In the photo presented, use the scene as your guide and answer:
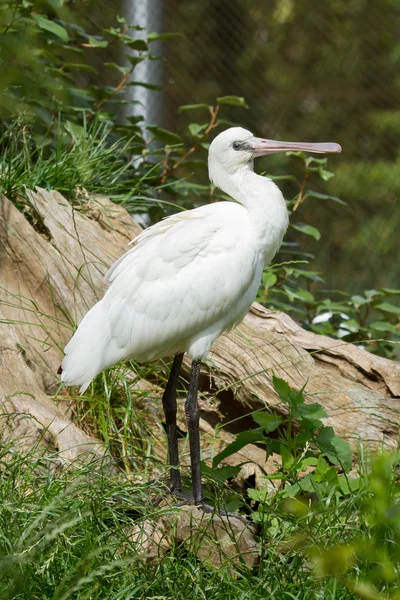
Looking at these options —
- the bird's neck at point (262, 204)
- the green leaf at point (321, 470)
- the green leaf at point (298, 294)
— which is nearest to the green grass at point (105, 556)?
the green leaf at point (321, 470)

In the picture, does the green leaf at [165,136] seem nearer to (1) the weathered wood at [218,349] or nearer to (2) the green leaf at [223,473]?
(1) the weathered wood at [218,349]

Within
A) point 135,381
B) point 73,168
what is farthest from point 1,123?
point 135,381

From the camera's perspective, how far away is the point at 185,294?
3197 mm

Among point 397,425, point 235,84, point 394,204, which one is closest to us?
point 397,425

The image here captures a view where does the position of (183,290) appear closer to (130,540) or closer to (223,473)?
(223,473)

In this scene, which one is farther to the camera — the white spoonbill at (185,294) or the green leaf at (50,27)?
the green leaf at (50,27)

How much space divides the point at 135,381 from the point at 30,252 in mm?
786

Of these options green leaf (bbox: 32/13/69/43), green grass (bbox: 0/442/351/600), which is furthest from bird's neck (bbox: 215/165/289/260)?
green leaf (bbox: 32/13/69/43)

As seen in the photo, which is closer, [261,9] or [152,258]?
[152,258]

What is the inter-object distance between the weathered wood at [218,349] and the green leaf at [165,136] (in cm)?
112

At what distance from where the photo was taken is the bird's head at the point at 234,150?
11.5ft

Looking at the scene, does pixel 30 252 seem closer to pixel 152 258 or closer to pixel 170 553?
pixel 152 258

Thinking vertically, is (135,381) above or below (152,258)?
below

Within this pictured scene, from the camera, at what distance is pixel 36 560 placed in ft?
8.14
